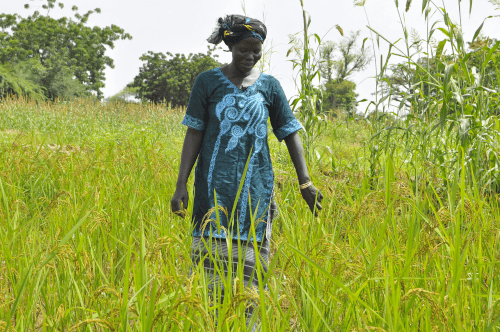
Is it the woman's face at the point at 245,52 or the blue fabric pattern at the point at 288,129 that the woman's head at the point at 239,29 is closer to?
the woman's face at the point at 245,52

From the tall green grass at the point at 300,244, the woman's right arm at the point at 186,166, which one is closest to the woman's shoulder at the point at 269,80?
the woman's right arm at the point at 186,166

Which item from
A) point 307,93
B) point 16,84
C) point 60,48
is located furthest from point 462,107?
point 60,48

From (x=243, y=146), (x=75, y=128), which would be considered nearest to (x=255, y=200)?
(x=243, y=146)

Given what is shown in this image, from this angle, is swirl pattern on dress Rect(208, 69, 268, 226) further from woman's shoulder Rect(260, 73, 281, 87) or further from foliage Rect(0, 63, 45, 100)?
foliage Rect(0, 63, 45, 100)

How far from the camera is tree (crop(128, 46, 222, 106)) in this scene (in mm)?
36438

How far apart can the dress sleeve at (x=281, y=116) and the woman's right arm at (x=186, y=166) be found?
405mm

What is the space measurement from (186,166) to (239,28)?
2.34ft

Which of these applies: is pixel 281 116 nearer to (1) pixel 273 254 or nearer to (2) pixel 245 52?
(2) pixel 245 52

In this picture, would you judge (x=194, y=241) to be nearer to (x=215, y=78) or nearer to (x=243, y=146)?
(x=243, y=146)

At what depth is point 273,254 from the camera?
233 centimetres

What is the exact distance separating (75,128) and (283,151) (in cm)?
683

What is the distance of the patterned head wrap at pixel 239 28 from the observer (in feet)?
5.63

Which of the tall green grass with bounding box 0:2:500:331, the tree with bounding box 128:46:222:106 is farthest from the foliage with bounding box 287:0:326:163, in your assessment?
the tree with bounding box 128:46:222:106

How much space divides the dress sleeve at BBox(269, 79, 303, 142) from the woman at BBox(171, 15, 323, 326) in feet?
0.21
